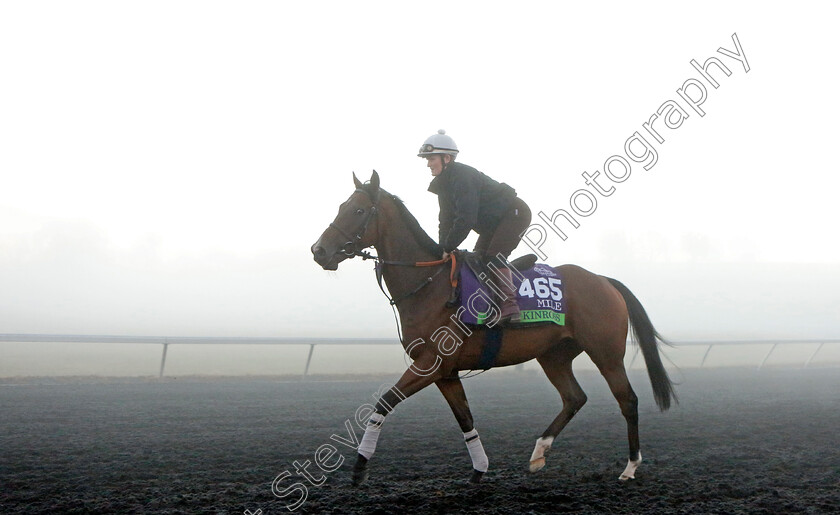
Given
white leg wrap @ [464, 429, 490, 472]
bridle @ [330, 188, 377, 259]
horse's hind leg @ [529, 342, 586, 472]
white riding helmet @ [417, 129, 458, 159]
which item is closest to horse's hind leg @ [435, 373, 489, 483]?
white leg wrap @ [464, 429, 490, 472]

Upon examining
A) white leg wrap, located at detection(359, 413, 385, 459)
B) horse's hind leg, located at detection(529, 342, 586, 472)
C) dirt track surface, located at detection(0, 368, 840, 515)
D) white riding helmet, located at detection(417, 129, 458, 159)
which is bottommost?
dirt track surface, located at detection(0, 368, 840, 515)

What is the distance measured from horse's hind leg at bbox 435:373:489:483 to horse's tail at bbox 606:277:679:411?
7.56 feet

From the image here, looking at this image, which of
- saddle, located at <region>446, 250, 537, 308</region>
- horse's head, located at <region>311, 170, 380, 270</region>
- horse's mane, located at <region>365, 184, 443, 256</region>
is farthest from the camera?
horse's mane, located at <region>365, 184, 443, 256</region>

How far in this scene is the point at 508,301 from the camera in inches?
251

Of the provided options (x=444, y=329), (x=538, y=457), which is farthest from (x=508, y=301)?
(x=538, y=457)

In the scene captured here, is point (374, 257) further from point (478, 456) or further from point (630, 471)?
point (630, 471)

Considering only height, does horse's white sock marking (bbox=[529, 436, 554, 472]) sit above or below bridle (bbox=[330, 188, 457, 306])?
below

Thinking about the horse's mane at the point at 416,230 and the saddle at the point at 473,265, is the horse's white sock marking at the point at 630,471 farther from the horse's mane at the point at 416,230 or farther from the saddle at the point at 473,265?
the horse's mane at the point at 416,230

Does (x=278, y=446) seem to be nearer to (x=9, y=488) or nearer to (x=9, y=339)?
(x=9, y=488)

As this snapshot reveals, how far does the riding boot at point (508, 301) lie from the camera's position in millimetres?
6332

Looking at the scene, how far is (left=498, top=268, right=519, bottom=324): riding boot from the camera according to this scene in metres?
6.33

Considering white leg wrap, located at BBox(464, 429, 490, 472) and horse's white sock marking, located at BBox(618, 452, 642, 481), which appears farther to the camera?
horse's white sock marking, located at BBox(618, 452, 642, 481)

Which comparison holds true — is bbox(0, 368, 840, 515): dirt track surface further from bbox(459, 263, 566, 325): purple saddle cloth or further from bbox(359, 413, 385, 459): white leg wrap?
bbox(459, 263, 566, 325): purple saddle cloth

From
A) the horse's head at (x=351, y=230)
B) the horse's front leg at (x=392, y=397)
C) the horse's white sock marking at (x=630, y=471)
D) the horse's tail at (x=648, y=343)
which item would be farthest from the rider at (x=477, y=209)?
the horse's white sock marking at (x=630, y=471)
